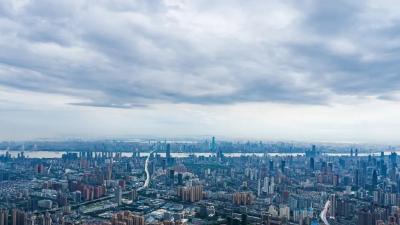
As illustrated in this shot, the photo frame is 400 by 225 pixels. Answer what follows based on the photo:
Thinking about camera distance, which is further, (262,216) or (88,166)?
(88,166)

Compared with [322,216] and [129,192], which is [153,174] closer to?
[129,192]

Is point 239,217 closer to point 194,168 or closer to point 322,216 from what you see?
point 322,216

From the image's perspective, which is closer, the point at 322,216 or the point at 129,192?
the point at 322,216

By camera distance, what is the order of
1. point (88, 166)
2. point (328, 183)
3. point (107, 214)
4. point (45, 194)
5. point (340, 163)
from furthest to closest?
point (340, 163) < point (88, 166) < point (328, 183) < point (45, 194) < point (107, 214)

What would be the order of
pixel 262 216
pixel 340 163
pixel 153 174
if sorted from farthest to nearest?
pixel 340 163 → pixel 153 174 → pixel 262 216

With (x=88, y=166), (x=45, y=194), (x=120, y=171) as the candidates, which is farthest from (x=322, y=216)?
(x=88, y=166)

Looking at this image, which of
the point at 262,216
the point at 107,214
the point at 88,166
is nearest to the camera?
the point at 262,216

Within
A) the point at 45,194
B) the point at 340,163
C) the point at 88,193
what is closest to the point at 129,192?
the point at 88,193

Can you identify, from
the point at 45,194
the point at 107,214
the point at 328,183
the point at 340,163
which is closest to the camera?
the point at 107,214
